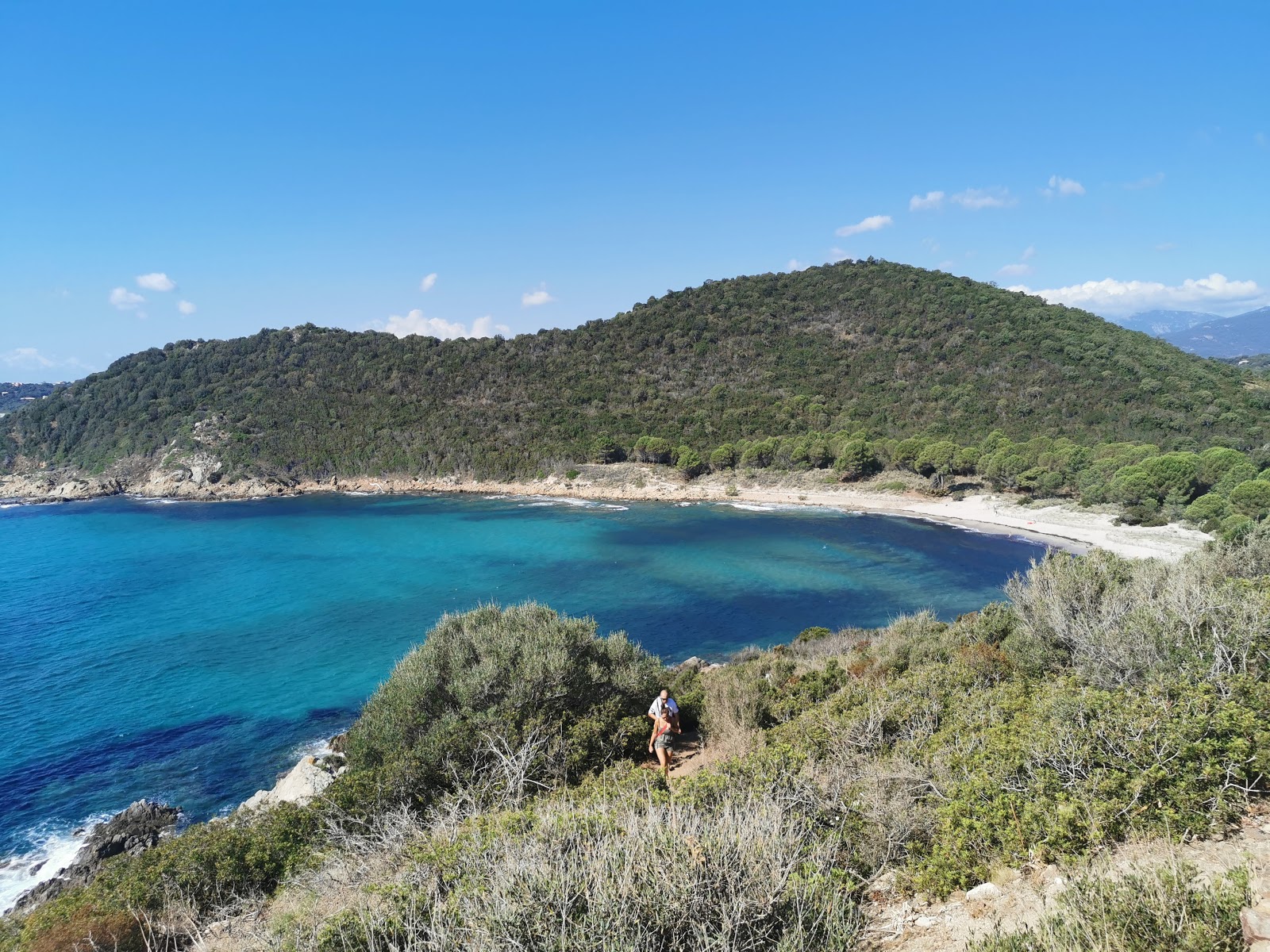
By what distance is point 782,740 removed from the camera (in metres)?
8.48

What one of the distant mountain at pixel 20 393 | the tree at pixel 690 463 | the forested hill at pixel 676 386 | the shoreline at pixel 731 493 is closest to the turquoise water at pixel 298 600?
the shoreline at pixel 731 493

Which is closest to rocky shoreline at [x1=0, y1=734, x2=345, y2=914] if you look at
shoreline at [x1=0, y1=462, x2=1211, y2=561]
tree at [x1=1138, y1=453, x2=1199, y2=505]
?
shoreline at [x1=0, y1=462, x2=1211, y2=561]

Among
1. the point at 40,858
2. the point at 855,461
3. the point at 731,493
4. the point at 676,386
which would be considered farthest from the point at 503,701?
the point at 676,386

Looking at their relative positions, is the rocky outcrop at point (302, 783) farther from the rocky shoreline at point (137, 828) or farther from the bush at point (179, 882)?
the bush at point (179, 882)

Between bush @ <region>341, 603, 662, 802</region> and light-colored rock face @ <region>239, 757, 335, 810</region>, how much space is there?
2691 mm

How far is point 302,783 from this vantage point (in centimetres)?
1413

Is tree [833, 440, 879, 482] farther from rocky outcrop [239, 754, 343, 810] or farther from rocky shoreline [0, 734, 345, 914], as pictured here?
→ rocky outcrop [239, 754, 343, 810]

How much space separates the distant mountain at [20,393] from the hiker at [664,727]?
Result: 185473mm

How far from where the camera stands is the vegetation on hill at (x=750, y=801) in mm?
4039

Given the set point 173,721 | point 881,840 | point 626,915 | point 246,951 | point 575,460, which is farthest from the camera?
point 575,460

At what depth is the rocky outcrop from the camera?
44.4 feet

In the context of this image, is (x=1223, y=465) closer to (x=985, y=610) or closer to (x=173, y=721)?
(x=985, y=610)

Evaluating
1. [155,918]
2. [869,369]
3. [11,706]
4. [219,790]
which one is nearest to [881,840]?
[155,918]

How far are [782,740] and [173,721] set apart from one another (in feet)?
69.2
